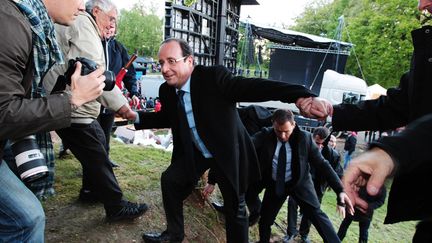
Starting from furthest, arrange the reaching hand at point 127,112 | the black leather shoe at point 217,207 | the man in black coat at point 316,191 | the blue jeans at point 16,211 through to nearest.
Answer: the man in black coat at point 316,191 → the black leather shoe at point 217,207 → the reaching hand at point 127,112 → the blue jeans at point 16,211

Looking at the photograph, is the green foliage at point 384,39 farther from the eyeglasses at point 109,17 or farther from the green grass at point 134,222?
the eyeglasses at point 109,17

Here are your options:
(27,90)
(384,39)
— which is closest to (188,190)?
(27,90)

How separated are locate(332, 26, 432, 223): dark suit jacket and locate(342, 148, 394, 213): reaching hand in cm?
5

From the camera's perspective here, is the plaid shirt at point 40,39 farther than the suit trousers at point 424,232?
Yes

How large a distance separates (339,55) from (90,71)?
21.1 metres

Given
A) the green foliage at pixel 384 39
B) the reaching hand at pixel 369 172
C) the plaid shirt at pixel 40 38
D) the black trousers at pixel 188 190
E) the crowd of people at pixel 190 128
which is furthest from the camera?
the green foliage at pixel 384 39

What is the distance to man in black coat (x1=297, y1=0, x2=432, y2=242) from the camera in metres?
0.89

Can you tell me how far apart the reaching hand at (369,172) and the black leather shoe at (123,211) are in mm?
2435

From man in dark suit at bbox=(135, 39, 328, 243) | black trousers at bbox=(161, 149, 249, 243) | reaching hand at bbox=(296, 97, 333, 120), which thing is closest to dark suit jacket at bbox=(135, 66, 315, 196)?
man in dark suit at bbox=(135, 39, 328, 243)

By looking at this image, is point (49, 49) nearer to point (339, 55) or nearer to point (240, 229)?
point (240, 229)

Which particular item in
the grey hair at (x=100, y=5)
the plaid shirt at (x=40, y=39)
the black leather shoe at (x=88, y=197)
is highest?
A: the grey hair at (x=100, y=5)

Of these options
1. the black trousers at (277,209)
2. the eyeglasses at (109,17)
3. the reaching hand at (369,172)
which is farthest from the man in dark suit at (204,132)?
the reaching hand at (369,172)

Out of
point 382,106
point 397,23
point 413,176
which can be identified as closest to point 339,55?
point 397,23

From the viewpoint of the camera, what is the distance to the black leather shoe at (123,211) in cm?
286
